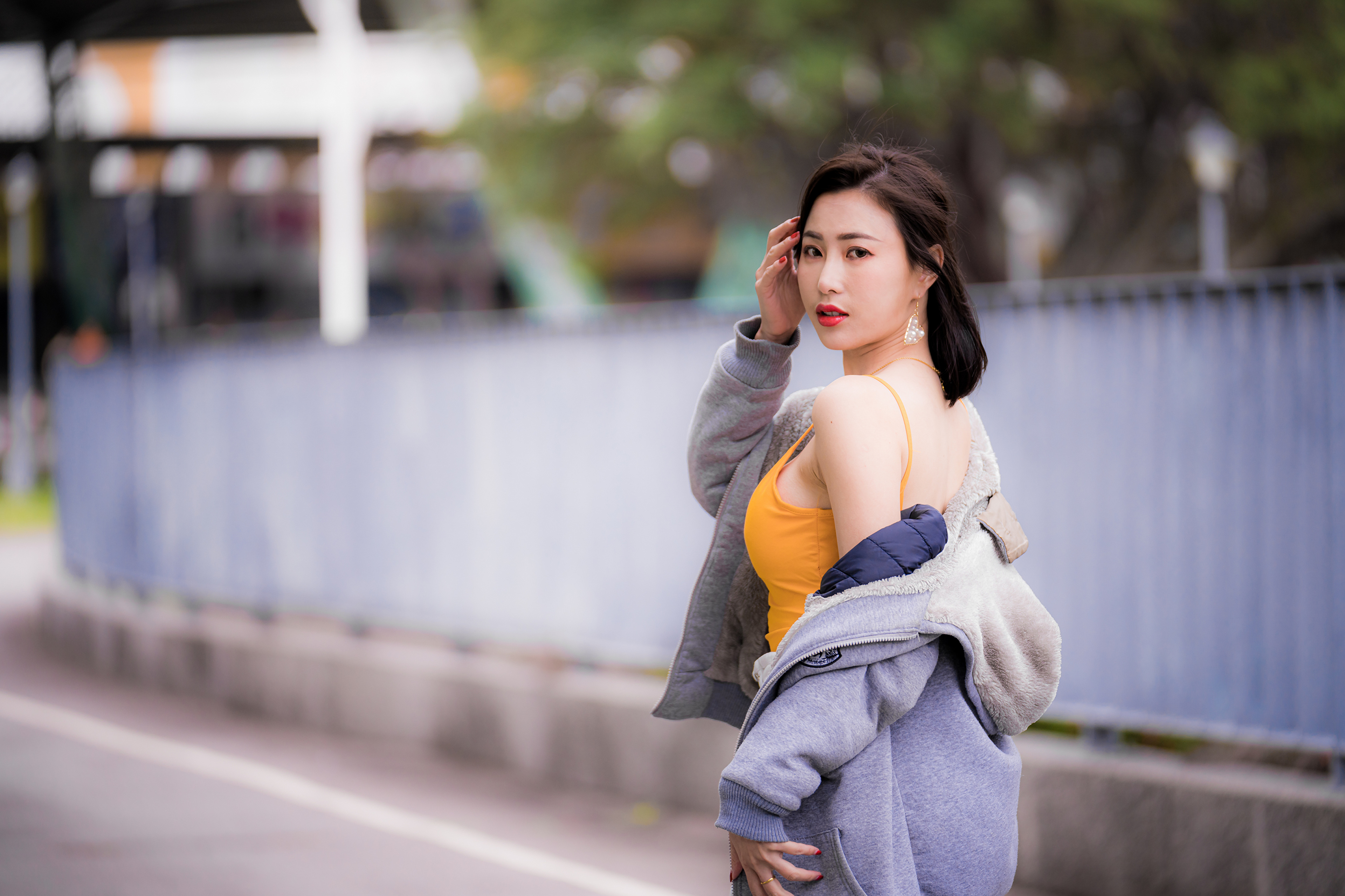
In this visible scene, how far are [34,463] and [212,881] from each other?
29362 mm

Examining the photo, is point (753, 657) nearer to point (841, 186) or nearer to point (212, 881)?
point (841, 186)

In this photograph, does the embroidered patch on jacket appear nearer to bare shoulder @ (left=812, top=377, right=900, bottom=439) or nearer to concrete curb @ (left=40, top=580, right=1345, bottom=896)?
bare shoulder @ (left=812, top=377, right=900, bottom=439)

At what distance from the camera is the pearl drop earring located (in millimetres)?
2334

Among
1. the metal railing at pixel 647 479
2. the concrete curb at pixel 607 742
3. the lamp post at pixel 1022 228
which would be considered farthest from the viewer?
the lamp post at pixel 1022 228

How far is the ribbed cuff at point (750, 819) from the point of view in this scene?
214 cm

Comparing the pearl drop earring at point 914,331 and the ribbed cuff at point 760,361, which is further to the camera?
the ribbed cuff at point 760,361

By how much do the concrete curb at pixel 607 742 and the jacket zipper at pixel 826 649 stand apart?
276cm

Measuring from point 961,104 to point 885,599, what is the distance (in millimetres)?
15531

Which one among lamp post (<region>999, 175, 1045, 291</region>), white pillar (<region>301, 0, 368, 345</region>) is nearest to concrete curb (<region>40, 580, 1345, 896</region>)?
lamp post (<region>999, 175, 1045, 291</region>)

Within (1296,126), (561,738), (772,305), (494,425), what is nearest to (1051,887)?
(561,738)

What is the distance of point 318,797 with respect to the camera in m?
6.42

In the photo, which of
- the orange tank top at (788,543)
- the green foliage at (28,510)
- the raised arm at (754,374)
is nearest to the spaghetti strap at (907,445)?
the orange tank top at (788,543)

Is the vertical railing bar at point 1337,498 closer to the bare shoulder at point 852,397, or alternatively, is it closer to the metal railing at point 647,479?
the metal railing at point 647,479

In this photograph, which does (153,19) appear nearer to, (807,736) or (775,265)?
(775,265)
